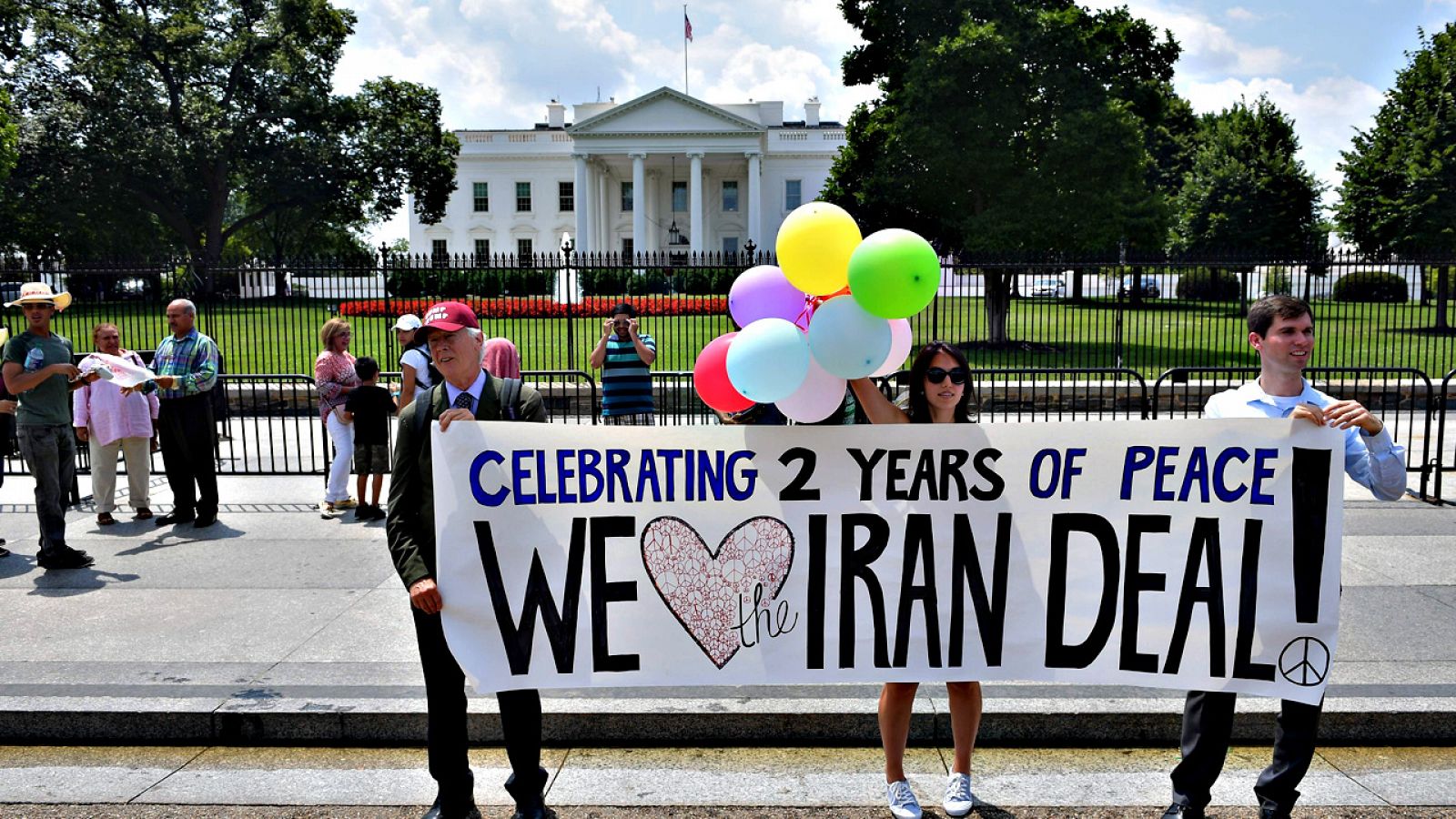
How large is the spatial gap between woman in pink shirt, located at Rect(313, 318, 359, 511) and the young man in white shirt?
7.56 m

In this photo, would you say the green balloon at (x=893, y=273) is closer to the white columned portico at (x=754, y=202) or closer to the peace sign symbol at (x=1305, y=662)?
the peace sign symbol at (x=1305, y=662)

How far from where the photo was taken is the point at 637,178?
73.2 metres

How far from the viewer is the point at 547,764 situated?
477 cm

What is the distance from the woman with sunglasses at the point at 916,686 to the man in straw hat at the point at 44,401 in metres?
6.15

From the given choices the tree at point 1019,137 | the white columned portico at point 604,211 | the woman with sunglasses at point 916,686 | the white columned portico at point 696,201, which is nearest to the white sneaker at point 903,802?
the woman with sunglasses at point 916,686

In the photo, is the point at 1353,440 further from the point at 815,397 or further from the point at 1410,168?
the point at 1410,168

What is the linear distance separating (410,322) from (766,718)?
4.97 meters

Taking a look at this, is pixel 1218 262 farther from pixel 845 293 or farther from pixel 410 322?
pixel 845 293

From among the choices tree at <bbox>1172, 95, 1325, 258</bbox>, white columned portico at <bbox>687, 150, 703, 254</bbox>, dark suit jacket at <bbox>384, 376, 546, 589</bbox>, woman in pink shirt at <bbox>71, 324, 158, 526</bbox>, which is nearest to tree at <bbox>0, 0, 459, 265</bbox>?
white columned portico at <bbox>687, 150, 703, 254</bbox>

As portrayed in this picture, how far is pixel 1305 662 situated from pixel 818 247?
2264mm

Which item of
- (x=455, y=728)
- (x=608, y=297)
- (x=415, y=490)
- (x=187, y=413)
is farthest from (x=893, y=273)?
(x=608, y=297)

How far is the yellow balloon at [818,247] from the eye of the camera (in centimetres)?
383

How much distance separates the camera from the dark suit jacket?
13.2 ft

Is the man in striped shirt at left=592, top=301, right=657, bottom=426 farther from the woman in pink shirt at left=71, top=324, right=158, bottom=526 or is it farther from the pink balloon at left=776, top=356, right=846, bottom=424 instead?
the pink balloon at left=776, top=356, right=846, bottom=424
